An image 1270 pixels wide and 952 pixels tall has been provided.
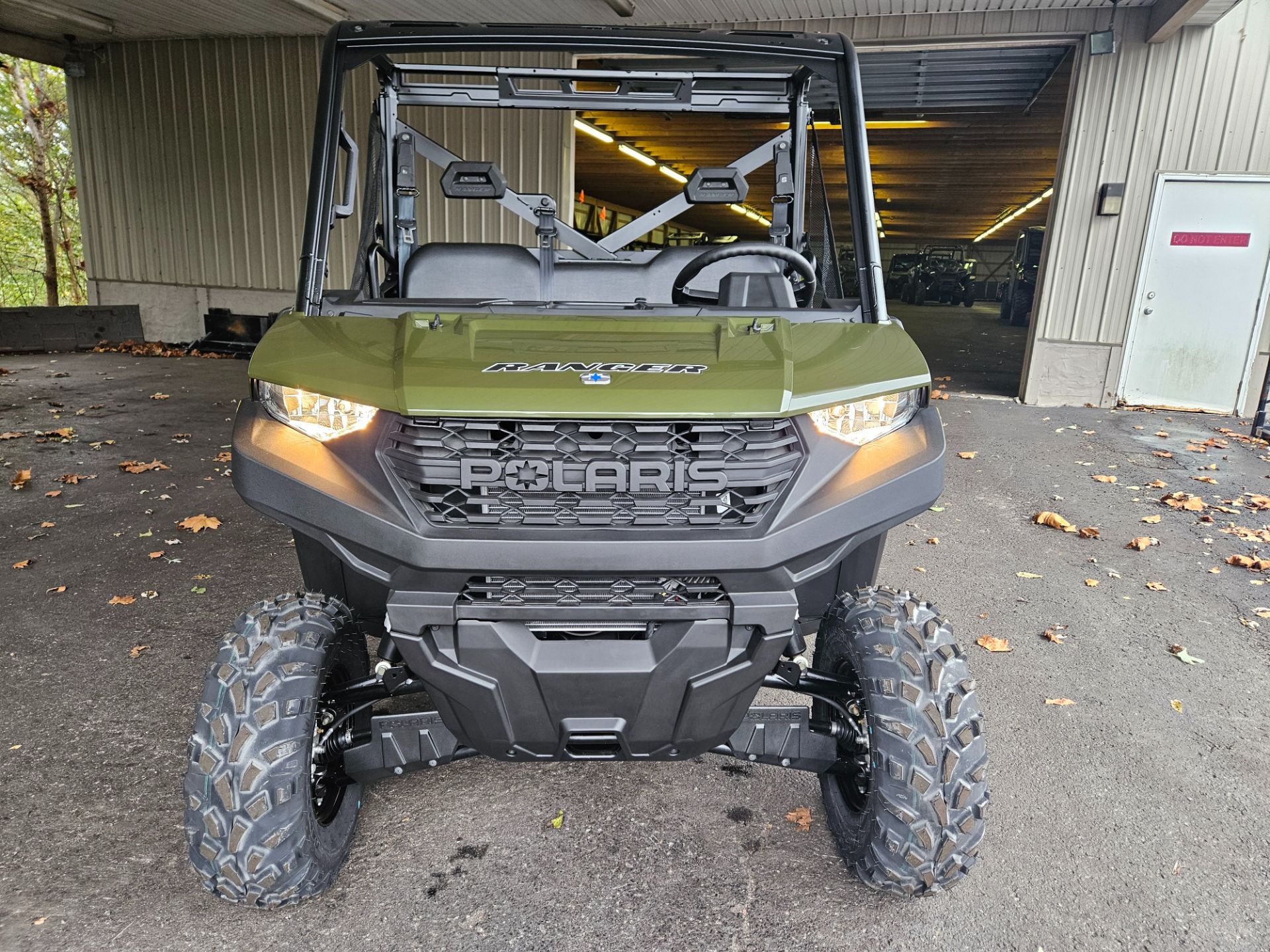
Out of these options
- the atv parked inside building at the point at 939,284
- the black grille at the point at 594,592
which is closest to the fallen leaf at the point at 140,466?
the black grille at the point at 594,592

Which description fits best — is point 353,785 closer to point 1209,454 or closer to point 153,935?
point 153,935

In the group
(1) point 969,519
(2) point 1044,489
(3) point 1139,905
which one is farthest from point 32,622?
(2) point 1044,489

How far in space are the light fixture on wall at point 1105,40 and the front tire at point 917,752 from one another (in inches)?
355

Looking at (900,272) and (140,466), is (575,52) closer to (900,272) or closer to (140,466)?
(140,466)

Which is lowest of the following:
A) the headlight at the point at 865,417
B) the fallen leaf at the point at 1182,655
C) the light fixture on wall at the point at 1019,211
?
the fallen leaf at the point at 1182,655

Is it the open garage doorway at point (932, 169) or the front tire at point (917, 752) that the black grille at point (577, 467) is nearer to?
the front tire at point (917, 752)

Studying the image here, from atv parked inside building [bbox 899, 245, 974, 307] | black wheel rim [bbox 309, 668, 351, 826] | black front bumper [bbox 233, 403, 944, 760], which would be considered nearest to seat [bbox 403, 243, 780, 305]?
black front bumper [bbox 233, 403, 944, 760]

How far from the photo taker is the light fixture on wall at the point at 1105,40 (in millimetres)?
8727

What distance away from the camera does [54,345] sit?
40.9 ft

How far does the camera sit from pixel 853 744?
2.24 m

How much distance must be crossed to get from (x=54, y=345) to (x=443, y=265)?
483 inches

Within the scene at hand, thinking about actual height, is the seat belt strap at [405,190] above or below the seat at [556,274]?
above

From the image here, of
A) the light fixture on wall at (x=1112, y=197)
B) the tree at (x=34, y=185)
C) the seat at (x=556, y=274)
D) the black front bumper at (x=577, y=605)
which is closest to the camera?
the black front bumper at (x=577, y=605)

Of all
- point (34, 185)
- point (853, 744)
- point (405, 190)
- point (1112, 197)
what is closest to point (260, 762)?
point (853, 744)
